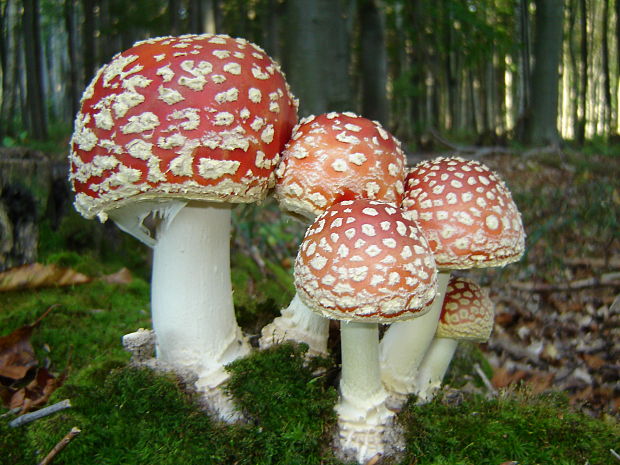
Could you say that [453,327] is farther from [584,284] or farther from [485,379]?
[584,284]

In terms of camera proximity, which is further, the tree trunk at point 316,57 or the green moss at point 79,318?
the tree trunk at point 316,57

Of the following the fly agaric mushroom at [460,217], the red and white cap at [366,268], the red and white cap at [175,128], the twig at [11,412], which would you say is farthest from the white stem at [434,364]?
the twig at [11,412]

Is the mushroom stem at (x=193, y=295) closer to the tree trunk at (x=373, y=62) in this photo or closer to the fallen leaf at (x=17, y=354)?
the fallen leaf at (x=17, y=354)

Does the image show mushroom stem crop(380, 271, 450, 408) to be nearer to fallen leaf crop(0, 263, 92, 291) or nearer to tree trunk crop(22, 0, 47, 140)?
fallen leaf crop(0, 263, 92, 291)

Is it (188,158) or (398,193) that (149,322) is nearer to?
(188,158)

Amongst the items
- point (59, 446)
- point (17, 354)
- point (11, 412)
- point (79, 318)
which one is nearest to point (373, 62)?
point (79, 318)

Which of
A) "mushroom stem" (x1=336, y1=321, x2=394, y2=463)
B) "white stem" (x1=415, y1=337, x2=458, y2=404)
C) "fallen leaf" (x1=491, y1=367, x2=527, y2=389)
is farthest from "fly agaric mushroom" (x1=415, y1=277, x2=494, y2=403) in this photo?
"fallen leaf" (x1=491, y1=367, x2=527, y2=389)
